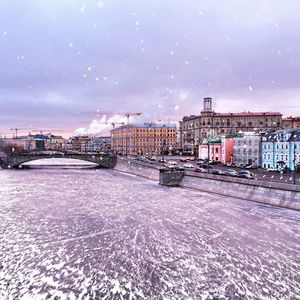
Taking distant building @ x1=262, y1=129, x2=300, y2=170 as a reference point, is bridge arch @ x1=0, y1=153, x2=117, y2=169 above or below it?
below

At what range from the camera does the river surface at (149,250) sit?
15.7 meters

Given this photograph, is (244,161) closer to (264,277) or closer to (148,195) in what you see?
(148,195)

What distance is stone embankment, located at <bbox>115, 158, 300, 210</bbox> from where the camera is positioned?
105 feet

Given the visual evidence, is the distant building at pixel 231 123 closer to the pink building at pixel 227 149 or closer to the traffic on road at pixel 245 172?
the pink building at pixel 227 149

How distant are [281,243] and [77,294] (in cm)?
1354

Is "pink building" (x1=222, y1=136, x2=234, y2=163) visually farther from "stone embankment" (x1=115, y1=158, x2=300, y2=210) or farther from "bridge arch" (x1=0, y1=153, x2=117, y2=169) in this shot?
"bridge arch" (x1=0, y1=153, x2=117, y2=169)

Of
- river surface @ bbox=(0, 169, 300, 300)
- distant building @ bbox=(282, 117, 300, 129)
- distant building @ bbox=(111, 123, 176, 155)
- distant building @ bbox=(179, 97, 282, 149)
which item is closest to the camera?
river surface @ bbox=(0, 169, 300, 300)

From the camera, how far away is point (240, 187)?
38.1 m

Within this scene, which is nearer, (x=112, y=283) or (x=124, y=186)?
(x=112, y=283)

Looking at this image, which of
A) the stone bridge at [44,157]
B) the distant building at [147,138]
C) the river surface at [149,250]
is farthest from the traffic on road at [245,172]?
the distant building at [147,138]

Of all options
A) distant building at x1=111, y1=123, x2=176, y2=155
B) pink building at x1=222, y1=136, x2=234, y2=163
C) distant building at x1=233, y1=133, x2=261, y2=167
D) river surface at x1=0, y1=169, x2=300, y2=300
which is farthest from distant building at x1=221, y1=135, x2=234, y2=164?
distant building at x1=111, y1=123, x2=176, y2=155

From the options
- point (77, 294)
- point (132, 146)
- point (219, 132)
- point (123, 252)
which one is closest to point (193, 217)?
point (123, 252)

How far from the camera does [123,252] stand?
20234 mm

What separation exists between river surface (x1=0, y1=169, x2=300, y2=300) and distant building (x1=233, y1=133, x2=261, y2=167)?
31.8 m
